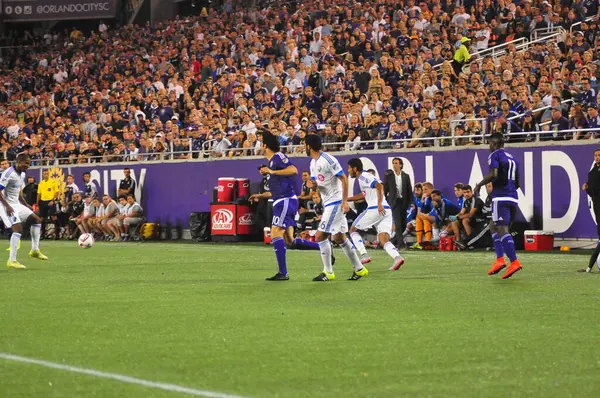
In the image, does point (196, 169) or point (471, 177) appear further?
point (196, 169)

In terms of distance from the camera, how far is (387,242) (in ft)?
58.4

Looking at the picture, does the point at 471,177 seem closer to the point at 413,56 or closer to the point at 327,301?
the point at 413,56

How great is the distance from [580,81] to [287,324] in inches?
585

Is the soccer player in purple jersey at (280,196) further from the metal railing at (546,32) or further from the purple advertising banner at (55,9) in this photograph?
the purple advertising banner at (55,9)

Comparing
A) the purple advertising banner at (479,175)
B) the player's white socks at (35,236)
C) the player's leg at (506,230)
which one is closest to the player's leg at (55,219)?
the purple advertising banner at (479,175)

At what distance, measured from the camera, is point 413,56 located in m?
28.2

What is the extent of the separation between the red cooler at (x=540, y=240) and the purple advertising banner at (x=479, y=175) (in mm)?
318

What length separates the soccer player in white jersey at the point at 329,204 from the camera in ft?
50.4

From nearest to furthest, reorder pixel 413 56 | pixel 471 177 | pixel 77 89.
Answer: pixel 471 177 → pixel 413 56 → pixel 77 89

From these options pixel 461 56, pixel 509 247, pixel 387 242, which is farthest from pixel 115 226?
pixel 509 247

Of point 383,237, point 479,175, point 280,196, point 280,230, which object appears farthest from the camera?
point 479,175

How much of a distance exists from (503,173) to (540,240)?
753 centimetres

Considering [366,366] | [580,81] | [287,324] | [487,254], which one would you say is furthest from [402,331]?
[580,81]

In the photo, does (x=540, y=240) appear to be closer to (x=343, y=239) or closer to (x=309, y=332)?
(x=343, y=239)
